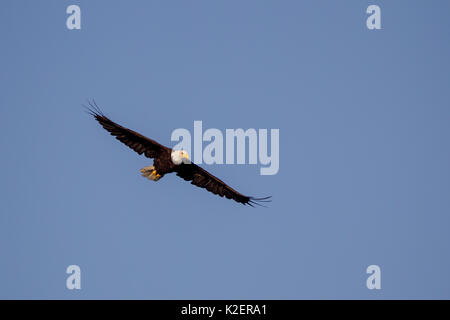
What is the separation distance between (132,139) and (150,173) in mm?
1052

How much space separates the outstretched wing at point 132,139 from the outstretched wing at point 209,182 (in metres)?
0.94

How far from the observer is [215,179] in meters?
23.1

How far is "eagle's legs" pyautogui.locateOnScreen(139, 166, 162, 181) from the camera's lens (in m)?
22.4

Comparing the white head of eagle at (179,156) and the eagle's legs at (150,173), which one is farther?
the eagle's legs at (150,173)

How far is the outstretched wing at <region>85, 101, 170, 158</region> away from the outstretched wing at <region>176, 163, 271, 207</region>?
94 cm

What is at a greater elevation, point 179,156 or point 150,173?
point 179,156

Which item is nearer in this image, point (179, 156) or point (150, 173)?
point (179, 156)

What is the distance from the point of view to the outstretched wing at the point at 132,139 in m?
22.0

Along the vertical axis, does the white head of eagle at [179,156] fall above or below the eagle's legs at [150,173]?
above

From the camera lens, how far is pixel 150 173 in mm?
22453

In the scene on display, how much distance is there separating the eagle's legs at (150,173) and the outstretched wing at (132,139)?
34cm

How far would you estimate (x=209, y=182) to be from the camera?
76.4 ft

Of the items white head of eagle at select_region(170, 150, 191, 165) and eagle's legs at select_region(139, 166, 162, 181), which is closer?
white head of eagle at select_region(170, 150, 191, 165)
